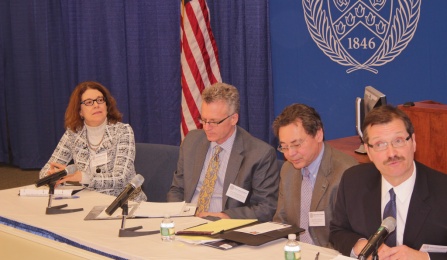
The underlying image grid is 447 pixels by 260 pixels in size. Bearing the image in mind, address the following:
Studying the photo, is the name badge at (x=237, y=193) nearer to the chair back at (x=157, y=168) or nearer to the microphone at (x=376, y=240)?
the chair back at (x=157, y=168)

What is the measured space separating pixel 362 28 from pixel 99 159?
2903 mm

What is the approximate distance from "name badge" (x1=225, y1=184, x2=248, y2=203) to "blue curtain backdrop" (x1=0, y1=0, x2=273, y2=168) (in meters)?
2.97

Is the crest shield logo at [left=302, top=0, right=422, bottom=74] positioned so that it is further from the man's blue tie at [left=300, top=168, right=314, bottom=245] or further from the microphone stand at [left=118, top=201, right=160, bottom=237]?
the microphone stand at [left=118, top=201, right=160, bottom=237]

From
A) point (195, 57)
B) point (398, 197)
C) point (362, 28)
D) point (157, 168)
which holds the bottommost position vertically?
point (157, 168)

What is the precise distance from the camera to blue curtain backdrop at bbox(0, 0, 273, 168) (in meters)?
7.27

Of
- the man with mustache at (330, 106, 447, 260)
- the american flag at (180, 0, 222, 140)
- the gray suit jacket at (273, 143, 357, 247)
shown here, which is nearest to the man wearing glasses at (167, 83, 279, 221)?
the gray suit jacket at (273, 143, 357, 247)

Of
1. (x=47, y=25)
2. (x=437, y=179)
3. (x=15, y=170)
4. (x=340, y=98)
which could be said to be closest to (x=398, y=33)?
(x=340, y=98)

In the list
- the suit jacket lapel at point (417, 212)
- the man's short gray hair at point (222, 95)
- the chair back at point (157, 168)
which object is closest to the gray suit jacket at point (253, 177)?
the man's short gray hair at point (222, 95)

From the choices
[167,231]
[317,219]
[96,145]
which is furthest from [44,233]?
[317,219]

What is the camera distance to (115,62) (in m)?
8.47

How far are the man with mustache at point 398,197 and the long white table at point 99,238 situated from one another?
0.78 ft

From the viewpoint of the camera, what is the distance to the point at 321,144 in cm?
392

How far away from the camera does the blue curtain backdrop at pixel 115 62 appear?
23.9 feet

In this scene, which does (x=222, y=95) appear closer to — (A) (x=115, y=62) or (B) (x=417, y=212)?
(B) (x=417, y=212)
